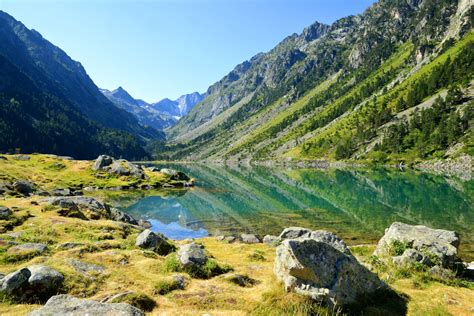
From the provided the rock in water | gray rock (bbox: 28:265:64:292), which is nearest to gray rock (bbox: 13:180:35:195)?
gray rock (bbox: 28:265:64:292)

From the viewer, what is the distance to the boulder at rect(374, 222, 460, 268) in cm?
2098

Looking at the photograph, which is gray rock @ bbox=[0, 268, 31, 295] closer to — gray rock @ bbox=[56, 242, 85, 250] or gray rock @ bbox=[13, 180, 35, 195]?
gray rock @ bbox=[56, 242, 85, 250]

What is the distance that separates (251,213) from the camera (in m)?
69.8

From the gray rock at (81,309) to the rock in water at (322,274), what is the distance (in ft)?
23.7

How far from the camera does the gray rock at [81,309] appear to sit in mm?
10352

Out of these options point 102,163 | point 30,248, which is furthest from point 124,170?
point 30,248

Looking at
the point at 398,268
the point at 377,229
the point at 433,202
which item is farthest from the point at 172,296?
the point at 433,202

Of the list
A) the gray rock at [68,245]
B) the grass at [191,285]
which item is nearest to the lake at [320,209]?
the grass at [191,285]

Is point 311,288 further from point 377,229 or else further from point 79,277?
point 377,229

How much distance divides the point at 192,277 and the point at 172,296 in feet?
10.0

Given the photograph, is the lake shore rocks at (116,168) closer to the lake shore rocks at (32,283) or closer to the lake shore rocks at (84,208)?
the lake shore rocks at (84,208)

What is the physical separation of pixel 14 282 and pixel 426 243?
23.1 metres

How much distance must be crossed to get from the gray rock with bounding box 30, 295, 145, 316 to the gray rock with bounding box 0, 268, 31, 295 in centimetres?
487

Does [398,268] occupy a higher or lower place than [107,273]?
higher
